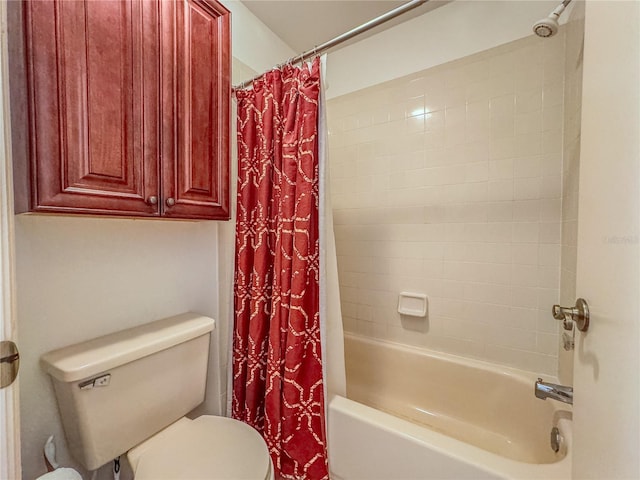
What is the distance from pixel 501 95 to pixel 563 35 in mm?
318

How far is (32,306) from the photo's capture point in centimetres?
87

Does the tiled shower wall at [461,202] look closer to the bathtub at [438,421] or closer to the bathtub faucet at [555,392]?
the bathtub at [438,421]

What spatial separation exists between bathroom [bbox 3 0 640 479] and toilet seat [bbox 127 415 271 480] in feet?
0.95

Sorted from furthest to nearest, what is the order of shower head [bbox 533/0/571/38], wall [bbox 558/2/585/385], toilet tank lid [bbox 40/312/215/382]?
wall [bbox 558/2/585/385]
shower head [bbox 533/0/571/38]
toilet tank lid [bbox 40/312/215/382]

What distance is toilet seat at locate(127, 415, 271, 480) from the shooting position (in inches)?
34.0

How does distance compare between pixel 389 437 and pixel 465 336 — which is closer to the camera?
pixel 389 437

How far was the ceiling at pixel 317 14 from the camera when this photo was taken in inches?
60.9

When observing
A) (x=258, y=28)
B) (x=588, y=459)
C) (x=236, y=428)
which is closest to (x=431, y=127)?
(x=258, y=28)

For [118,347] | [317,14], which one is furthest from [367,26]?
[118,347]

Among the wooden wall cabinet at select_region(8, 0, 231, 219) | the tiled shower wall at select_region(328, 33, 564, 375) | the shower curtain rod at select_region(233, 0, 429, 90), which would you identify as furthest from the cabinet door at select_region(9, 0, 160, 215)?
the tiled shower wall at select_region(328, 33, 564, 375)

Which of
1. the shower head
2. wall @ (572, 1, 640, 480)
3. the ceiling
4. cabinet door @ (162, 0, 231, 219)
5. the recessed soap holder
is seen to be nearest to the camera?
wall @ (572, 1, 640, 480)

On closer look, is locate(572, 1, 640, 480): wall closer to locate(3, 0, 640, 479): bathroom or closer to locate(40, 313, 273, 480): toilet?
locate(3, 0, 640, 479): bathroom

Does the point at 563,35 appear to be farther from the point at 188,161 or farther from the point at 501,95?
the point at 188,161

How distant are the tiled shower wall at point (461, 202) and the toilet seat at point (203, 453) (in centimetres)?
110
